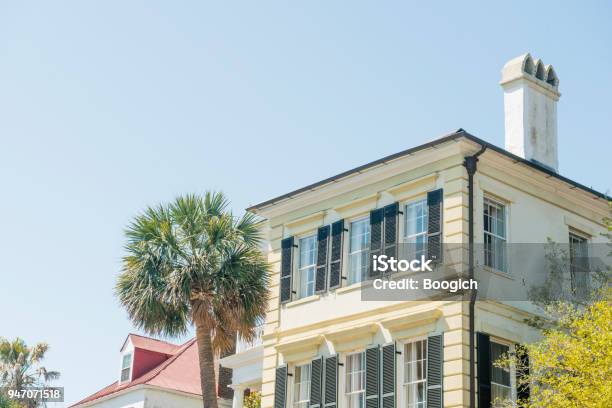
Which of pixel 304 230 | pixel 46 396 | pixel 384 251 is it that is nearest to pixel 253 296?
pixel 304 230

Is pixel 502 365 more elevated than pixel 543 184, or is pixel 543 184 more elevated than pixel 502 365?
pixel 543 184

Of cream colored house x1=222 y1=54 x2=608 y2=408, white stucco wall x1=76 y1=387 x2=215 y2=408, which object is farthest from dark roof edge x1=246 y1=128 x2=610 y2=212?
white stucco wall x1=76 y1=387 x2=215 y2=408

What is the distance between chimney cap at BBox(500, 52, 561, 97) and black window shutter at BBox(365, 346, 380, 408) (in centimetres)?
852

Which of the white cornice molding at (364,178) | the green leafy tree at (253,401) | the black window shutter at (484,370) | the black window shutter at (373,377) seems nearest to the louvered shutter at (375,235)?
the white cornice molding at (364,178)

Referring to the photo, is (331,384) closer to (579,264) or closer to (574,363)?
(574,363)

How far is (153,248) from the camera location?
29.6 meters

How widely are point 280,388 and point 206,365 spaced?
89.6 inches

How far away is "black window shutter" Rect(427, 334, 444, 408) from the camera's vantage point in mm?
23417

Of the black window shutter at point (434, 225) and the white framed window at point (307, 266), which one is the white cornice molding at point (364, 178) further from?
the white framed window at point (307, 266)

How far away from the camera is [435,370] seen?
77.6ft

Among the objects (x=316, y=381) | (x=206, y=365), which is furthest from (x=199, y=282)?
(x=316, y=381)

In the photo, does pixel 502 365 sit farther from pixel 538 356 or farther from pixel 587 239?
pixel 587 239

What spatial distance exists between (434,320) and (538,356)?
275cm

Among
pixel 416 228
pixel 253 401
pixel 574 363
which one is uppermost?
pixel 416 228
